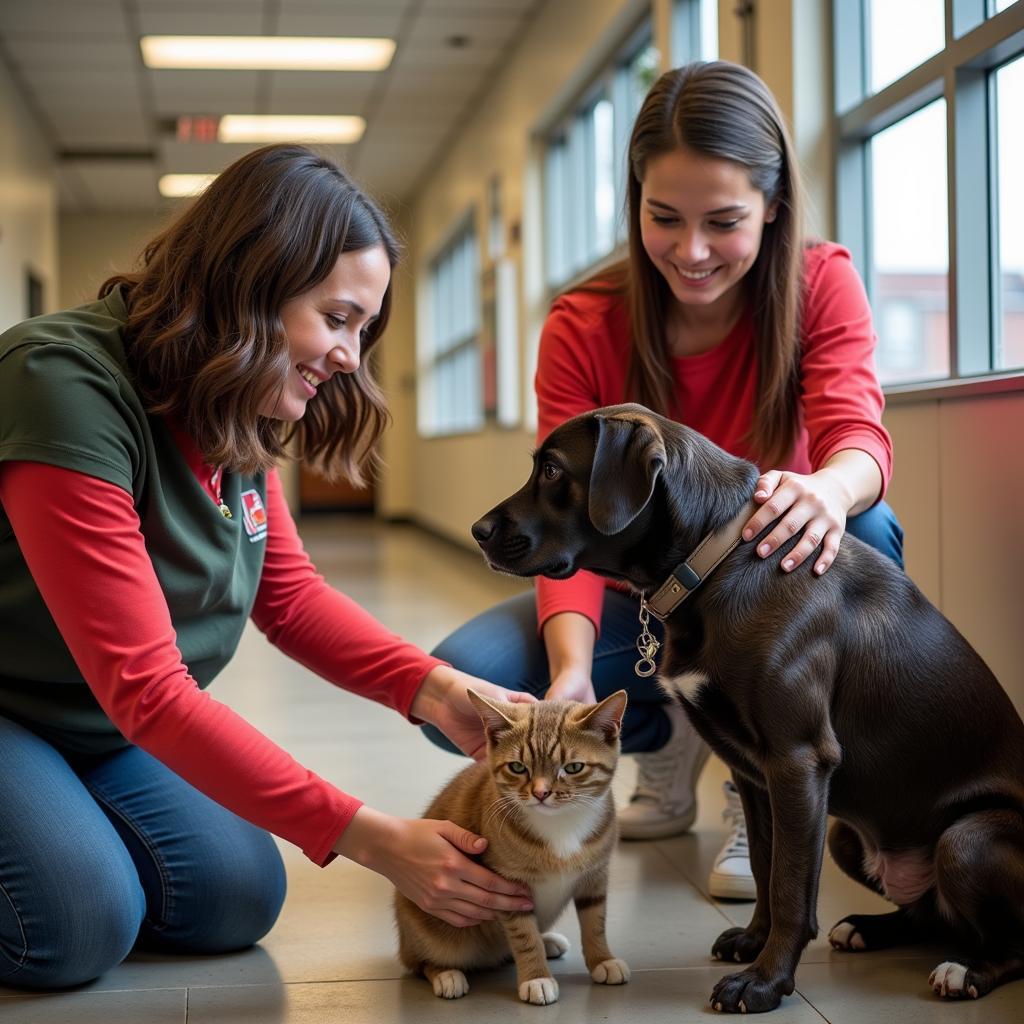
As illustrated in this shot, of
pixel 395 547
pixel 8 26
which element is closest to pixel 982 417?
pixel 8 26

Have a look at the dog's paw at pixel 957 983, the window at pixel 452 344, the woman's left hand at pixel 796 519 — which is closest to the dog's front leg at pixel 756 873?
the dog's paw at pixel 957 983

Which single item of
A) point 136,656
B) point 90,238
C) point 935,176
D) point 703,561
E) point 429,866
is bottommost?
point 429,866

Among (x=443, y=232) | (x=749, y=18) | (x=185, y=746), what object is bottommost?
(x=185, y=746)

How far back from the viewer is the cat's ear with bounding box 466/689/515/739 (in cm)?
167

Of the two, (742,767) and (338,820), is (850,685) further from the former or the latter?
(338,820)

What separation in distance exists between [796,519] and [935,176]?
1791 mm

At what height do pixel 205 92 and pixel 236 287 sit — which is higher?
pixel 205 92

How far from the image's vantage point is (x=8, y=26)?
24.1 ft

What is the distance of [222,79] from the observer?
8.49 meters

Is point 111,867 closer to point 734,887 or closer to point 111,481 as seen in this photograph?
point 111,481

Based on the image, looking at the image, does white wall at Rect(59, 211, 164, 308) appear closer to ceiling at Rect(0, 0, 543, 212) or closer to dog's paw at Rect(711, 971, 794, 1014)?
ceiling at Rect(0, 0, 543, 212)

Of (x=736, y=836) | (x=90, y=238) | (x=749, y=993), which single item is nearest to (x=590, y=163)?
(x=736, y=836)

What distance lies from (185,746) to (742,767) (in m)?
0.74

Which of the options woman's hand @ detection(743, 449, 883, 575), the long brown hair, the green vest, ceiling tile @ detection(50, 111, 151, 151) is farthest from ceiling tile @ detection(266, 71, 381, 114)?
woman's hand @ detection(743, 449, 883, 575)
